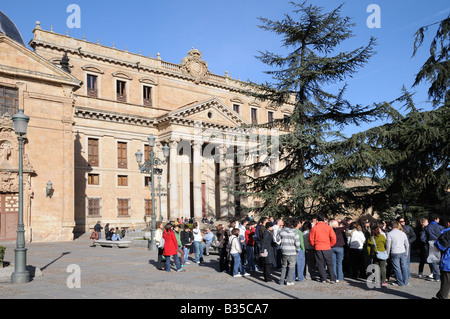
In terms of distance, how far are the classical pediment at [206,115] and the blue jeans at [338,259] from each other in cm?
2873

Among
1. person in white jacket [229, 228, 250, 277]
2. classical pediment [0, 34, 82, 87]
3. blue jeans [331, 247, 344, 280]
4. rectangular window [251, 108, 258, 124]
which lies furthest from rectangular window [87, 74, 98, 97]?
blue jeans [331, 247, 344, 280]

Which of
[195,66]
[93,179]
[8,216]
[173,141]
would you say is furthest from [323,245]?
[195,66]

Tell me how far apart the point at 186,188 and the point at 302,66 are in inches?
946

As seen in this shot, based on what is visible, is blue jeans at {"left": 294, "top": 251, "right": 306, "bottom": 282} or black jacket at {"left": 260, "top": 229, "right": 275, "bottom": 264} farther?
black jacket at {"left": 260, "top": 229, "right": 275, "bottom": 264}

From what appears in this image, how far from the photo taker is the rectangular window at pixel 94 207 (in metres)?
35.3

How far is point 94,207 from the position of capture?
3550 cm

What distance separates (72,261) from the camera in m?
16.0

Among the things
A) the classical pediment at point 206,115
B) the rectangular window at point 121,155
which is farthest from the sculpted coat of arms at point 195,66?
the rectangular window at point 121,155

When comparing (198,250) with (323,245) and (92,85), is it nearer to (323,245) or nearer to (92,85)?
→ (323,245)

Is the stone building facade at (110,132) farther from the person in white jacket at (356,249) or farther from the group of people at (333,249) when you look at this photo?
the person in white jacket at (356,249)

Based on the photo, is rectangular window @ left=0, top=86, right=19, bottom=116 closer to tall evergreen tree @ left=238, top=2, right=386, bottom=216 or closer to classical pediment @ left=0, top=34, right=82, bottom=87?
classical pediment @ left=0, top=34, right=82, bottom=87

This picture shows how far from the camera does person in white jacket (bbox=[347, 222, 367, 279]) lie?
11117mm

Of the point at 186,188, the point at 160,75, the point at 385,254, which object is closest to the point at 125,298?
the point at 385,254

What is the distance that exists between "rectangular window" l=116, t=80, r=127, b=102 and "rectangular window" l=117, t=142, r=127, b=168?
440 centimetres
